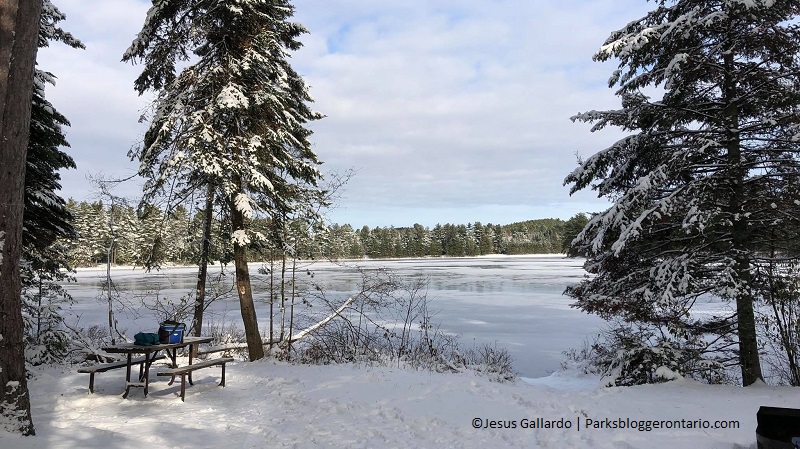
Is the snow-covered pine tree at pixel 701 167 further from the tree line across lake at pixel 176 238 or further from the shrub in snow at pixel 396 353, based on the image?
the shrub in snow at pixel 396 353

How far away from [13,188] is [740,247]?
8.83 metres

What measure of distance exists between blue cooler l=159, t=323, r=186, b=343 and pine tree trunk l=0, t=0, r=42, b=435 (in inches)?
88.6

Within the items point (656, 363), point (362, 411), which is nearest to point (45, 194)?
point (362, 411)

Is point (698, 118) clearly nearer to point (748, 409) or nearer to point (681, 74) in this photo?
point (681, 74)

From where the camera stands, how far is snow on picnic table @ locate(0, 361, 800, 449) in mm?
4219

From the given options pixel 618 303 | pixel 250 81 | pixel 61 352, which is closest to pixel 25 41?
pixel 250 81

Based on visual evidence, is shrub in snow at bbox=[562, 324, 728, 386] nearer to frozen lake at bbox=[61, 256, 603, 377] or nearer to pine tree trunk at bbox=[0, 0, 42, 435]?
frozen lake at bbox=[61, 256, 603, 377]

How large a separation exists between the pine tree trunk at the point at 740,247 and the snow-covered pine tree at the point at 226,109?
24.3 ft

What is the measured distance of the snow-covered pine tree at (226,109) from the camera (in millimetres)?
7586

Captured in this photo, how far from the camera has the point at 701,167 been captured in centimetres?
687

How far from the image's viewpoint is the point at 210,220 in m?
9.27

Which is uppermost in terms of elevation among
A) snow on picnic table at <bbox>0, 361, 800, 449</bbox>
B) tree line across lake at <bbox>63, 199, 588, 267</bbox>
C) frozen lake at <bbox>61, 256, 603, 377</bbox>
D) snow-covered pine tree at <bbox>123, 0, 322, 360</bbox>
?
snow-covered pine tree at <bbox>123, 0, 322, 360</bbox>

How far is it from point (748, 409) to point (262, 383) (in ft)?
20.9

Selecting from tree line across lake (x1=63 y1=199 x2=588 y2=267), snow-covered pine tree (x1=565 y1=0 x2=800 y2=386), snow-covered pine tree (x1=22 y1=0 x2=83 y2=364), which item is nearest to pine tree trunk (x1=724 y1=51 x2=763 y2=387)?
snow-covered pine tree (x1=565 y1=0 x2=800 y2=386)
